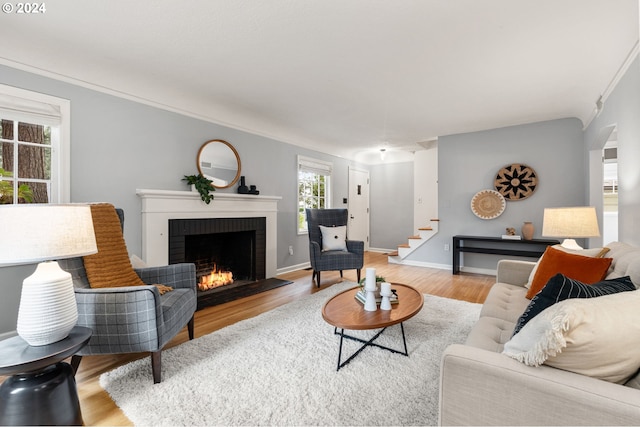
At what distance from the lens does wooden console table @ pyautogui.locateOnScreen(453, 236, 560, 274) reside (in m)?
4.12

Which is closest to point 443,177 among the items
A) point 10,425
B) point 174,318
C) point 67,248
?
point 174,318

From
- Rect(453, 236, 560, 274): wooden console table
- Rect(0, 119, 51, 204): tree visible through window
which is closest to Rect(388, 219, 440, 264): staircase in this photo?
Rect(453, 236, 560, 274): wooden console table

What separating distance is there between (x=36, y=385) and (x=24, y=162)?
208cm

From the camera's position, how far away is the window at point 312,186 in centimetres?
521

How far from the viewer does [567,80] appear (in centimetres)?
292

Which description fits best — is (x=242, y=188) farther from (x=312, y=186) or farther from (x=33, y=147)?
(x=33, y=147)

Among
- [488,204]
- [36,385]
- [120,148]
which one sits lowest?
[36,385]

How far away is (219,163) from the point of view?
381 cm

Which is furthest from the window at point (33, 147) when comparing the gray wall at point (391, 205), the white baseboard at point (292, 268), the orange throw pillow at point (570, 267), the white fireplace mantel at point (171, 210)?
the gray wall at point (391, 205)

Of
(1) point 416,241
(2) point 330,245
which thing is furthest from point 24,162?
(1) point 416,241

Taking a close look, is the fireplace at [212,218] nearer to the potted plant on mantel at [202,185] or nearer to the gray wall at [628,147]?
the potted plant on mantel at [202,185]

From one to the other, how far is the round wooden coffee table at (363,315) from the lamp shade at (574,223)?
4.44 feet

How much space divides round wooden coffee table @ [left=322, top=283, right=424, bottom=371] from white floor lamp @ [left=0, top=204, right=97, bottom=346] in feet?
4.57

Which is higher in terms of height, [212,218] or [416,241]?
[212,218]
